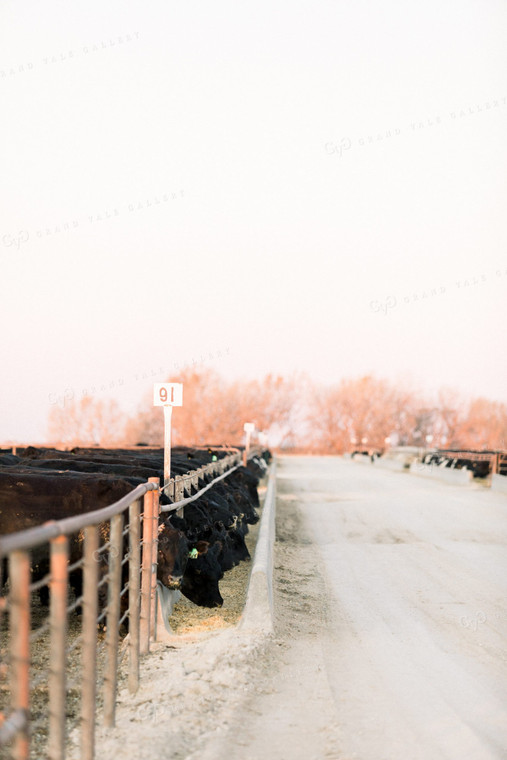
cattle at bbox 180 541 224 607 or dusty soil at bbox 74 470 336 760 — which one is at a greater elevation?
cattle at bbox 180 541 224 607

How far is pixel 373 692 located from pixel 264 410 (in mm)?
112488

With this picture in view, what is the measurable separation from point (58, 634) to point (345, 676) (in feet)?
11.5

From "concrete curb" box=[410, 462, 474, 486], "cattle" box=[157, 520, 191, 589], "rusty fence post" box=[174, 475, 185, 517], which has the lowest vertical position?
"concrete curb" box=[410, 462, 474, 486]

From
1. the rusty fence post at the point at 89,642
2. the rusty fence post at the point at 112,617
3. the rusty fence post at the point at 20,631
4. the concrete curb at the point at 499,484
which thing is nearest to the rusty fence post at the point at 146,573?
the rusty fence post at the point at 112,617

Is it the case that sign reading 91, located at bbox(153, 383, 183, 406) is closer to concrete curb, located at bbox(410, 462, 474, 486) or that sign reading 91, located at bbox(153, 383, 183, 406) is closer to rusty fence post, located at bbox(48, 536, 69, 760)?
rusty fence post, located at bbox(48, 536, 69, 760)

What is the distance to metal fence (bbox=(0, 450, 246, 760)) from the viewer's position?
2.84 metres

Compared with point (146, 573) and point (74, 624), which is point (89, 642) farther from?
point (74, 624)

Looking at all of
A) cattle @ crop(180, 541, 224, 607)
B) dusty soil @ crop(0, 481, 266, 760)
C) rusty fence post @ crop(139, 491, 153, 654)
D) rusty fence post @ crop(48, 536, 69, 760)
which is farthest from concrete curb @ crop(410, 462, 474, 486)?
rusty fence post @ crop(48, 536, 69, 760)

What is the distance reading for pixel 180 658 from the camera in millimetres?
6117

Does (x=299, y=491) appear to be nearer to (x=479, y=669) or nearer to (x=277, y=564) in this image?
(x=277, y=564)

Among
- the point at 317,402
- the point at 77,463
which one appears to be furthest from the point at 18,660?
the point at 317,402

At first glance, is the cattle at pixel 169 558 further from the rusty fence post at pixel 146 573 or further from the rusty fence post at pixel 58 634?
the rusty fence post at pixel 58 634

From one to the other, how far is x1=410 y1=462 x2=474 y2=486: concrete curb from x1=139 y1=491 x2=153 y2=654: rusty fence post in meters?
28.1

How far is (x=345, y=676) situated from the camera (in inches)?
242
